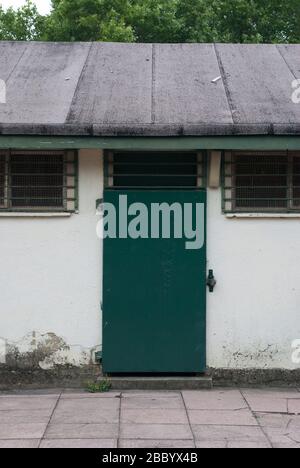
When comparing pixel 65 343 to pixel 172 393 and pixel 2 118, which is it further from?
pixel 2 118

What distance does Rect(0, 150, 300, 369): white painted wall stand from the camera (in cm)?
746

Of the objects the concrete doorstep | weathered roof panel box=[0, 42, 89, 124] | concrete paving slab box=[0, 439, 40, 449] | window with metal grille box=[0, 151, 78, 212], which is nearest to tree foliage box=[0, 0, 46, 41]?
weathered roof panel box=[0, 42, 89, 124]

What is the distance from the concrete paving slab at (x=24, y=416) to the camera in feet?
20.4

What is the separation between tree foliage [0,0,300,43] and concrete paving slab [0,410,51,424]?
17.2 metres

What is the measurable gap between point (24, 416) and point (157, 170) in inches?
123

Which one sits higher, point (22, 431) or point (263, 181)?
point (263, 181)

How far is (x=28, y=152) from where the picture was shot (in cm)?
753

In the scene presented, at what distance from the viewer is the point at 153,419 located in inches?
245

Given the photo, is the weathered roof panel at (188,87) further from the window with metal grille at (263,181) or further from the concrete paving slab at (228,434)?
the concrete paving slab at (228,434)

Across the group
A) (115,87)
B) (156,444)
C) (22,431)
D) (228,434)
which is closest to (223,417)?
(228,434)

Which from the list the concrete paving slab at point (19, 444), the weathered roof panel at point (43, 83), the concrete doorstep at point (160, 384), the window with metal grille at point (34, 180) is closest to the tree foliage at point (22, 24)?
the weathered roof panel at point (43, 83)

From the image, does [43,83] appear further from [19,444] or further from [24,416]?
[19,444]

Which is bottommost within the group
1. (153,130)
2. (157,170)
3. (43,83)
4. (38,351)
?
(38,351)

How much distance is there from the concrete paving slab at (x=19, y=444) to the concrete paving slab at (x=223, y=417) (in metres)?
1.53
